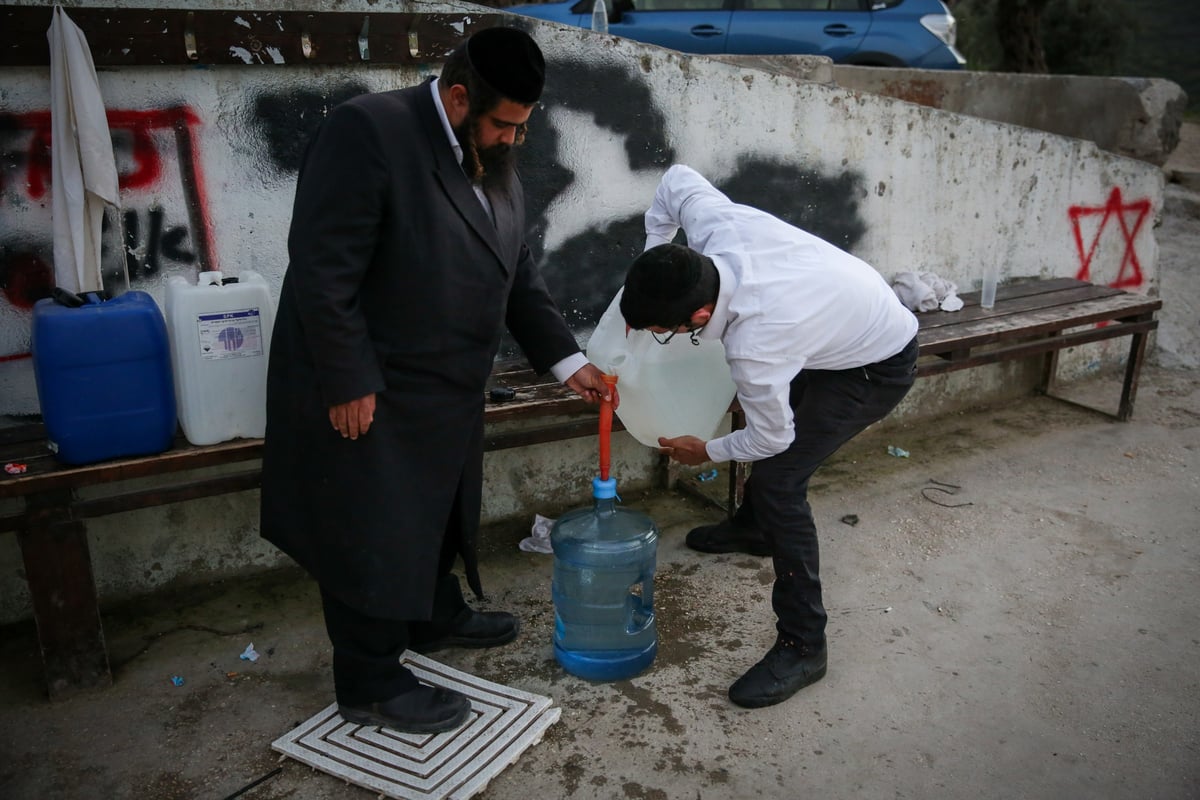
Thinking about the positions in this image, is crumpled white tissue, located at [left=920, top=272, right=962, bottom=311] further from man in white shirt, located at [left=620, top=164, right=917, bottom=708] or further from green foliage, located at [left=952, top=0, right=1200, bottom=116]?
green foliage, located at [left=952, top=0, right=1200, bottom=116]

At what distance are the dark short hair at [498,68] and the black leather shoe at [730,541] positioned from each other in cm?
216

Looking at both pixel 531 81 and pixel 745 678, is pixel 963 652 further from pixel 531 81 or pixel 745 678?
pixel 531 81

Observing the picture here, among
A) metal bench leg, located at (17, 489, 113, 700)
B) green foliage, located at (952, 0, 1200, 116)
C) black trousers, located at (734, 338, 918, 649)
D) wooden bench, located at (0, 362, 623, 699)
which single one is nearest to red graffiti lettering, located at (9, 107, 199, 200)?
wooden bench, located at (0, 362, 623, 699)

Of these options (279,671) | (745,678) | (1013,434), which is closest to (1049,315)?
(1013,434)

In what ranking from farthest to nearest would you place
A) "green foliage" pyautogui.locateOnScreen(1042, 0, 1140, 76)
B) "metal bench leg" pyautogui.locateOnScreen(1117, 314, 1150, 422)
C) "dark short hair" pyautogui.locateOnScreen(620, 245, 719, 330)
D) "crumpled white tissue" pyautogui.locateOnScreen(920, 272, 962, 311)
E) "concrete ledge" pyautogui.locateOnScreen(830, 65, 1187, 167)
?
"green foliage" pyautogui.locateOnScreen(1042, 0, 1140, 76)
"concrete ledge" pyautogui.locateOnScreen(830, 65, 1187, 167)
"metal bench leg" pyautogui.locateOnScreen(1117, 314, 1150, 422)
"crumpled white tissue" pyautogui.locateOnScreen(920, 272, 962, 311)
"dark short hair" pyautogui.locateOnScreen(620, 245, 719, 330)

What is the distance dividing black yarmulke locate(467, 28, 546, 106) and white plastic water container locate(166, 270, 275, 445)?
1.14 m

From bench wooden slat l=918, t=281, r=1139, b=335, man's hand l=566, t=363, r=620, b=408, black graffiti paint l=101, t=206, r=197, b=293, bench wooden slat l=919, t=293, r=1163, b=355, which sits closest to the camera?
man's hand l=566, t=363, r=620, b=408

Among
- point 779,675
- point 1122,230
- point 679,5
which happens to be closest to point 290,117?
point 779,675

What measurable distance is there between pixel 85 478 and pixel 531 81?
1778 mm

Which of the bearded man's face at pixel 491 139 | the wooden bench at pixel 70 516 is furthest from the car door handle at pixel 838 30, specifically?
the wooden bench at pixel 70 516

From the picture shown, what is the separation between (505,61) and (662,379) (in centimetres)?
124

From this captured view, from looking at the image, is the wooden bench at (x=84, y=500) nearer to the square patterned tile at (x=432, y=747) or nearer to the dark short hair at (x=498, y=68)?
the square patterned tile at (x=432, y=747)

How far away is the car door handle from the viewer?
7191mm

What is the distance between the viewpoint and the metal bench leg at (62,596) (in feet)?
9.27
